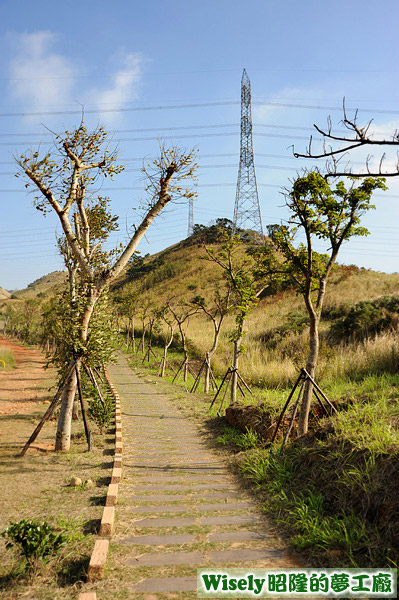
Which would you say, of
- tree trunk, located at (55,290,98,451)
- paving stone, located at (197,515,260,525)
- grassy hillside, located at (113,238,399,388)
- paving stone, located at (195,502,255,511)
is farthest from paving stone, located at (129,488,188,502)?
grassy hillside, located at (113,238,399,388)

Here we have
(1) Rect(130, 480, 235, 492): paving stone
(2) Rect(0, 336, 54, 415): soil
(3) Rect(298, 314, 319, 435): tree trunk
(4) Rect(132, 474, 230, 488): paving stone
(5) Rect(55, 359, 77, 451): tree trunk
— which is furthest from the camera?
(2) Rect(0, 336, 54, 415): soil

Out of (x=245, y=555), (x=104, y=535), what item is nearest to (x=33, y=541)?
(x=104, y=535)

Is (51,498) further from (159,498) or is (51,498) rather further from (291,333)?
(291,333)

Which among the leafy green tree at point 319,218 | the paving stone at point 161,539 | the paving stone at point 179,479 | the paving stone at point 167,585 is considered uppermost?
the leafy green tree at point 319,218

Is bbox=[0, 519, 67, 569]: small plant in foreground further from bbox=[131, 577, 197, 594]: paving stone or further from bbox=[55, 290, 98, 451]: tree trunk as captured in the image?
bbox=[55, 290, 98, 451]: tree trunk

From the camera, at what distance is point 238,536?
438 centimetres

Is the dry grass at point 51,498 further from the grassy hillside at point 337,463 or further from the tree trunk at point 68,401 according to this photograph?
the grassy hillside at point 337,463

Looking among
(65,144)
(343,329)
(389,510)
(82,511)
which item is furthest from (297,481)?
(343,329)

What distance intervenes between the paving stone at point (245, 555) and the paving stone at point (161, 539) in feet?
1.26

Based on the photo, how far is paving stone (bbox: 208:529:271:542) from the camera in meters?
4.30

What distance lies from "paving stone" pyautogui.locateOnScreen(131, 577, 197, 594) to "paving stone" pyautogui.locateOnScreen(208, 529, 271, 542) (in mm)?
794

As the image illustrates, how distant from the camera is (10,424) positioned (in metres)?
10.0

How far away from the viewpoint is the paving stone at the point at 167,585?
11.1 feet

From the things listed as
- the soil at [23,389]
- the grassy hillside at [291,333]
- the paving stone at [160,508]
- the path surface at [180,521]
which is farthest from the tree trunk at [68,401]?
the grassy hillside at [291,333]
